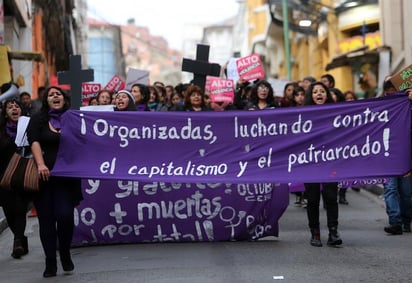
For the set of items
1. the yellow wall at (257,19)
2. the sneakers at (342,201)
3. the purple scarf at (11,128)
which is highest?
the yellow wall at (257,19)

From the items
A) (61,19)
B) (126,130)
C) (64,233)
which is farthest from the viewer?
(61,19)

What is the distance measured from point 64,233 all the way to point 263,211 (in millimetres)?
2429

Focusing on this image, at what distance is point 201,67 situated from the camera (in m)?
12.6

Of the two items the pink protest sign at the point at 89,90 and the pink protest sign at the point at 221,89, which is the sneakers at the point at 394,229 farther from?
the pink protest sign at the point at 89,90

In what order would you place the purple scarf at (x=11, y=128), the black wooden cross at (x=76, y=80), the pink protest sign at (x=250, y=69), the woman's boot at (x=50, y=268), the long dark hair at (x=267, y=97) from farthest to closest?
the pink protest sign at (x=250, y=69) < the long dark hair at (x=267, y=97) < the black wooden cross at (x=76, y=80) < the purple scarf at (x=11, y=128) < the woman's boot at (x=50, y=268)

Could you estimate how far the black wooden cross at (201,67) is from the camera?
12570 mm

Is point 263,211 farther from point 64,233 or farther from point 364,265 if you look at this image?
point 64,233

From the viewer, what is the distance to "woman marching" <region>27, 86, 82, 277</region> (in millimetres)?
7129

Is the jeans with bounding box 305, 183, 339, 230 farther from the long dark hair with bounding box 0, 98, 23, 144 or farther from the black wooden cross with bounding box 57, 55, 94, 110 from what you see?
the black wooden cross with bounding box 57, 55, 94, 110

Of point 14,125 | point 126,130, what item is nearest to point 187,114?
point 126,130

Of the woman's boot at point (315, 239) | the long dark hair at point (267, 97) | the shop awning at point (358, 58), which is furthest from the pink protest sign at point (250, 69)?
the shop awning at point (358, 58)

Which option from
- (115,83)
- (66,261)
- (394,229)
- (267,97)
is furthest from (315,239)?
(115,83)

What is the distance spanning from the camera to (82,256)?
8195 mm

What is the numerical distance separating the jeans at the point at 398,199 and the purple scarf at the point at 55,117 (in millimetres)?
4029
